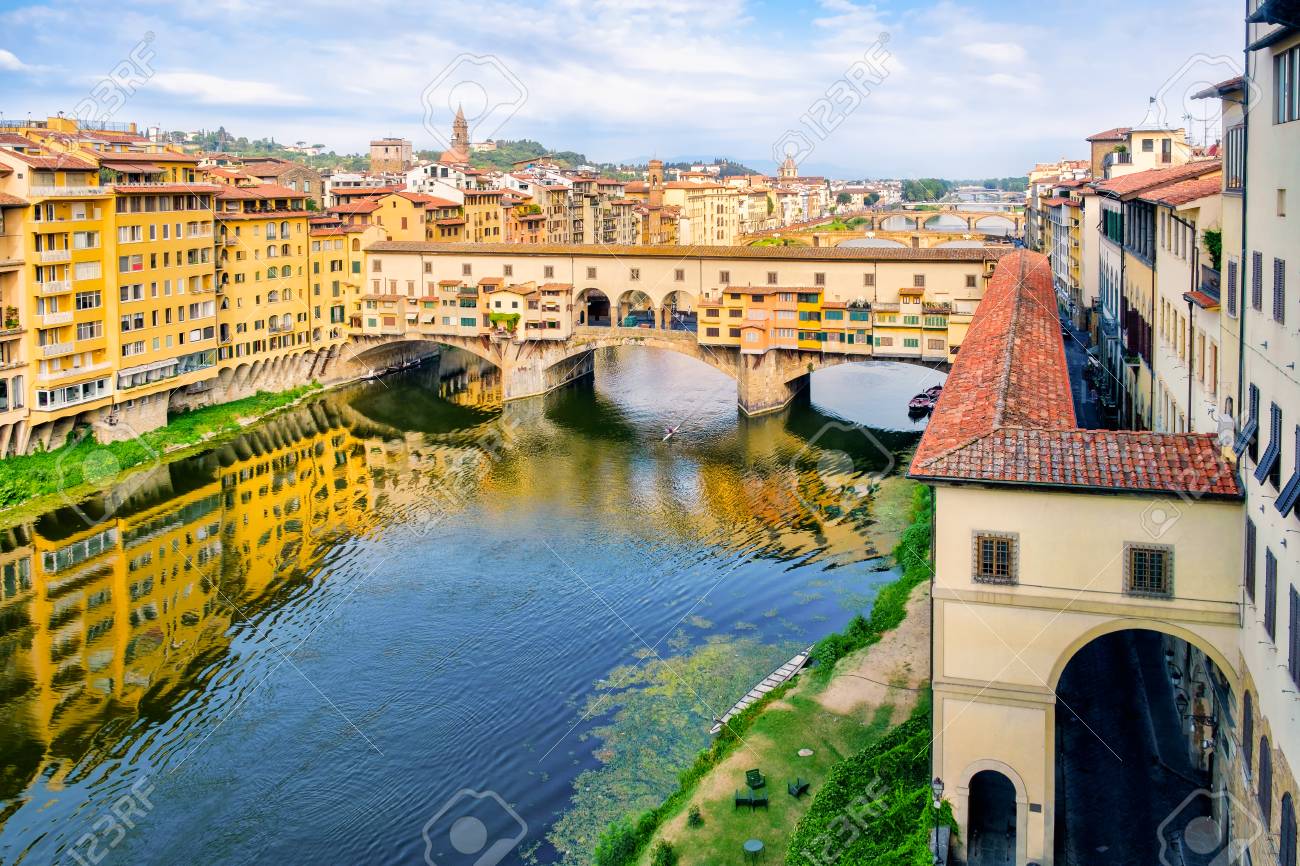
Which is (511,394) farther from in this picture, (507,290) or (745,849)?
(745,849)

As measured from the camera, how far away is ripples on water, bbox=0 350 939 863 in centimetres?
1675

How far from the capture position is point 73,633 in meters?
22.6

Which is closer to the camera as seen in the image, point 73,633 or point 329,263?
point 73,633

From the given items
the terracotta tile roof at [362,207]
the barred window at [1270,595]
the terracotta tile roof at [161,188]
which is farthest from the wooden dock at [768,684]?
the terracotta tile roof at [362,207]

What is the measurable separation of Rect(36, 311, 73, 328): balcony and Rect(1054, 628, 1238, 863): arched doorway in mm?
26785

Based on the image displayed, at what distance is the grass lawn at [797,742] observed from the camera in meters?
14.6

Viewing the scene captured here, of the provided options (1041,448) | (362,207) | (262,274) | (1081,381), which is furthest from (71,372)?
(1041,448)

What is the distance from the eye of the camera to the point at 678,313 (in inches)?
2399

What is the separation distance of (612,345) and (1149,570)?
3450 centimetres

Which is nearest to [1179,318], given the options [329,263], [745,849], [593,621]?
[745,849]

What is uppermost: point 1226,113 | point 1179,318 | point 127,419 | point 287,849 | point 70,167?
point 70,167

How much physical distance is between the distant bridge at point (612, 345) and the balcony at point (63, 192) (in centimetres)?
1535

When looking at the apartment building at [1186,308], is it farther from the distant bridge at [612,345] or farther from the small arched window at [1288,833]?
the distant bridge at [612,345]

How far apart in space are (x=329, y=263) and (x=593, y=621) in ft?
95.4
